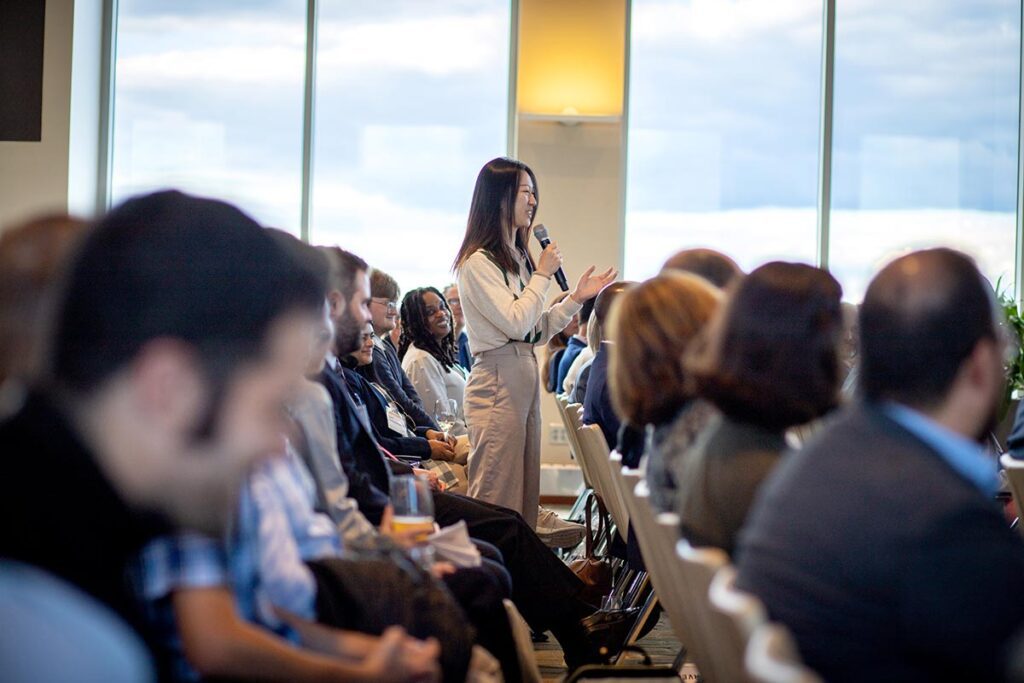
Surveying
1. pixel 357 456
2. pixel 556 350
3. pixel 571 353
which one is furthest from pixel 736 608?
pixel 556 350

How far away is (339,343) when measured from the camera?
8.96 ft

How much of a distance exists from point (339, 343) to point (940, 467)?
177 centimetres

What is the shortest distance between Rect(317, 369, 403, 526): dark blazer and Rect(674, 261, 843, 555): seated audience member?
3.62 feet

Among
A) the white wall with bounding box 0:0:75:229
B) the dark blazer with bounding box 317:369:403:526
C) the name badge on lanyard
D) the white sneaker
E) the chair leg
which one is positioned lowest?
the white sneaker

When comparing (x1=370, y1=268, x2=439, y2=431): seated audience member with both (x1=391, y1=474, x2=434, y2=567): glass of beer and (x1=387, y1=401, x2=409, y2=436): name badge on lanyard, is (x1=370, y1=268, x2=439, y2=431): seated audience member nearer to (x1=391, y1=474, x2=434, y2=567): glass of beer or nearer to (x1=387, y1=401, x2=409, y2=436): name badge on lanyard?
(x1=387, y1=401, x2=409, y2=436): name badge on lanyard

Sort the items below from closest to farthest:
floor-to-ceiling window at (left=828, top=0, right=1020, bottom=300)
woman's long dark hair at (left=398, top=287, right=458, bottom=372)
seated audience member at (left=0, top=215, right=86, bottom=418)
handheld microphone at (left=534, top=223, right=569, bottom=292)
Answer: seated audience member at (left=0, top=215, right=86, bottom=418) → handheld microphone at (left=534, top=223, right=569, bottom=292) → woman's long dark hair at (left=398, top=287, right=458, bottom=372) → floor-to-ceiling window at (left=828, top=0, right=1020, bottom=300)

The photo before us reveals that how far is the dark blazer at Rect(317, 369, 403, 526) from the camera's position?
2.59 metres

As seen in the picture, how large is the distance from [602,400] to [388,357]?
56.9 inches

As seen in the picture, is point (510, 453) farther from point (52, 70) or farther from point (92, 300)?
point (52, 70)

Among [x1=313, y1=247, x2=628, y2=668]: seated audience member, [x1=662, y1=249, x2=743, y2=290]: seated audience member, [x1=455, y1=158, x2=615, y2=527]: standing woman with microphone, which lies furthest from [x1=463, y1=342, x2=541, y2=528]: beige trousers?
[x1=662, y1=249, x2=743, y2=290]: seated audience member

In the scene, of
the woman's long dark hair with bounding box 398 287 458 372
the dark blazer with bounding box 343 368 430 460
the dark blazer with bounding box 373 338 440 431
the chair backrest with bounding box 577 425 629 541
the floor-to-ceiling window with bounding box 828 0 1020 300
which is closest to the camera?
the chair backrest with bounding box 577 425 629 541

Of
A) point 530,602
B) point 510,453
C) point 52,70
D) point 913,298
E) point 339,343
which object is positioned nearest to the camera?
point 913,298

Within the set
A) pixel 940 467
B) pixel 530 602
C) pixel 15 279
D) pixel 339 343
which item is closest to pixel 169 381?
pixel 15 279

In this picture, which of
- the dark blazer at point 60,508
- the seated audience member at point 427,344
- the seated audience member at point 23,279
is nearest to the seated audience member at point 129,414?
the dark blazer at point 60,508
